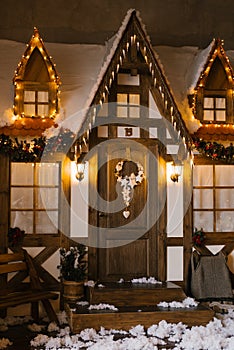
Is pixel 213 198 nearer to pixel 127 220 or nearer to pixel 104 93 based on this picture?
pixel 127 220

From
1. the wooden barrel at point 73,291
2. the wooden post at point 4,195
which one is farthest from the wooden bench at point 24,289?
the wooden post at point 4,195

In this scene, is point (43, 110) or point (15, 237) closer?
point (15, 237)

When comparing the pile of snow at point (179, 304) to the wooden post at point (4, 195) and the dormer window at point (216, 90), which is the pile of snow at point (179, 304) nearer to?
the wooden post at point (4, 195)

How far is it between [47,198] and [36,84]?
1.70 metres

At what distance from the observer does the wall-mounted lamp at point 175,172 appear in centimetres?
814

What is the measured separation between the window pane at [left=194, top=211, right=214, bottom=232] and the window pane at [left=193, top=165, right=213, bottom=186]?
1.49 feet

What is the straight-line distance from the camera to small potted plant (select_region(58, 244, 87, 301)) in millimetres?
7277

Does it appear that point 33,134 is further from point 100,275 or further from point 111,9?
Answer: point 111,9

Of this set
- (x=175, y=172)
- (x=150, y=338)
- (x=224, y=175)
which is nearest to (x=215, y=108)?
(x=224, y=175)

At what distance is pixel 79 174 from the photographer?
25.7ft

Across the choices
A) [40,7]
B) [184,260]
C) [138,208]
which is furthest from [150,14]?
[184,260]

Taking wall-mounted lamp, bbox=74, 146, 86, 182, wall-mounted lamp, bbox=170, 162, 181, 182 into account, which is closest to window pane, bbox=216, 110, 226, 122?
wall-mounted lamp, bbox=170, 162, 181, 182

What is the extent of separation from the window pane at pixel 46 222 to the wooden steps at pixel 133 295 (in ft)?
3.73

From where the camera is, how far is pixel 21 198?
784cm
